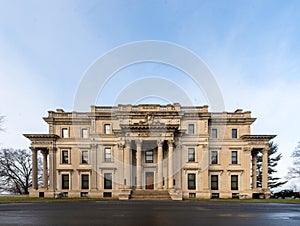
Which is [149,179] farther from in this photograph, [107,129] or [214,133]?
[214,133]

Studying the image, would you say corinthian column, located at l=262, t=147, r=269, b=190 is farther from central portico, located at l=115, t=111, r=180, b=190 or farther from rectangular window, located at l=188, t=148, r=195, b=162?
central portico, located at l=115, t=111, r=180, b=190

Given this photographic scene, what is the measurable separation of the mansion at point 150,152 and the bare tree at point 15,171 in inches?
725

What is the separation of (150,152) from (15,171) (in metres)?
35.8

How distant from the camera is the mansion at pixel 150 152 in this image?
47844 mm

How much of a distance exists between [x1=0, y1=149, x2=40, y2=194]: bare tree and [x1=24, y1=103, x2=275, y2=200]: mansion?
1842cm

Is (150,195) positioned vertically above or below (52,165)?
below

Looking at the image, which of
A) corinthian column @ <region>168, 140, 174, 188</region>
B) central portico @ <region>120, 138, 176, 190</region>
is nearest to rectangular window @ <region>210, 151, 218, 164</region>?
central portico @ <region>120, 138, 176, 190</region>

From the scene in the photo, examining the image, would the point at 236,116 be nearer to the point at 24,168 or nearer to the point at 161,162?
the point at 161,162

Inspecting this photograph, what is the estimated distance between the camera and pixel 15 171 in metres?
65.3

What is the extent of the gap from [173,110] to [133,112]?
6903 millimetres

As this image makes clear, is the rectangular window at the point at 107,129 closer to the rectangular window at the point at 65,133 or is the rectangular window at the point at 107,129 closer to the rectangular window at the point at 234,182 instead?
the rectangular window at the point at 65,133

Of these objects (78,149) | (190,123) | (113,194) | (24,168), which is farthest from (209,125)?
(24,168)

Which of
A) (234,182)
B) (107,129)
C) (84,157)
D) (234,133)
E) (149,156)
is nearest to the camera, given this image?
(149,156)

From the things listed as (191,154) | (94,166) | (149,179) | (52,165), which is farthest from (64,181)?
(191,154)
